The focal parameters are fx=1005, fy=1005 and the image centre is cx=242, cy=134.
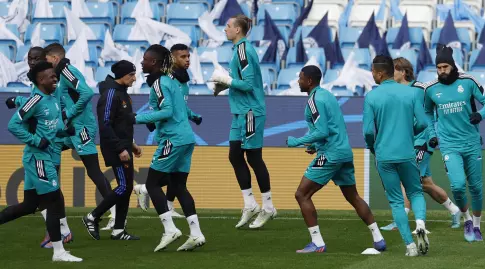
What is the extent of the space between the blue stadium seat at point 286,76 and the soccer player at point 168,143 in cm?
861

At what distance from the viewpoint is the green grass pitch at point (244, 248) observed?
30.9 ft

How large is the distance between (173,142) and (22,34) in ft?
40.2

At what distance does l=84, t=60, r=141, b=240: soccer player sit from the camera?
1126 cm

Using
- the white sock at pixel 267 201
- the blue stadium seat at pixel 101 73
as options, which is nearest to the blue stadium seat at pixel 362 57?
the blue stadium seat at pixel 101 73

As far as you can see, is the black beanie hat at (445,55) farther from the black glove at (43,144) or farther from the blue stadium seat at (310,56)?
the blue stadium seat at (310,56)

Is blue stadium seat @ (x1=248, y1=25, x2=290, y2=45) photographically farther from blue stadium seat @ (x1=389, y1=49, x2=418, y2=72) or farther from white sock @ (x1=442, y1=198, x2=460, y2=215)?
white sock @ (x1=442, y1=198, x2=460, y2=215)

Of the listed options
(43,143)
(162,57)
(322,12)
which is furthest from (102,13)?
(43,143)

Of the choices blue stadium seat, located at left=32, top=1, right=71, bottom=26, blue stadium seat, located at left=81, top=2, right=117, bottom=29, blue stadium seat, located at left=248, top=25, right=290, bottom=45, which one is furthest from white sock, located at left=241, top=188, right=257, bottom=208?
blue stadium seat, located at left=32, top=1, right=71, bottom=26

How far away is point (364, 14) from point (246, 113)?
954 cm

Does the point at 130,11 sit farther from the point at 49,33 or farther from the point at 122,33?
the point at 49,33

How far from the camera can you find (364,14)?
21156 millimetres

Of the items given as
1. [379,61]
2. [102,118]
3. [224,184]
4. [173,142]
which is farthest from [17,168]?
[379,61]

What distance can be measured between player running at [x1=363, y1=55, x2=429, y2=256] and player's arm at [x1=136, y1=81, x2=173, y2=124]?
1.96m

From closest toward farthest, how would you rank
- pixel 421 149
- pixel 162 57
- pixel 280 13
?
pixel 162 57 < pixel 421 149 < pixel 280 13
